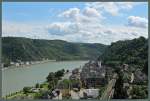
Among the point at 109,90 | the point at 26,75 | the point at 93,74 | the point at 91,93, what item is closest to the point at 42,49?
the point at 26,75

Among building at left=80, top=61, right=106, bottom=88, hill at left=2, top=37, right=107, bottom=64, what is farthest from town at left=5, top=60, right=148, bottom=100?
hill at left=2, top=37, right=107, bottom=64

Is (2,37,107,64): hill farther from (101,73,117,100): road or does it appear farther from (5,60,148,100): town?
(101,73,117,100): road

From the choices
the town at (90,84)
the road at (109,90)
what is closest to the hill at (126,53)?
the town at (90,84)

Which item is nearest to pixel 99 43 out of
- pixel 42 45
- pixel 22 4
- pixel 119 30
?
pixel 119 30

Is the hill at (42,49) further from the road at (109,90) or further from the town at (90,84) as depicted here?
the road at (109,90)

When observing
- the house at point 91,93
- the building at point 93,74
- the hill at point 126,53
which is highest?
the hill at point 126,53

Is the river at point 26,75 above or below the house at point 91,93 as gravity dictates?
above
